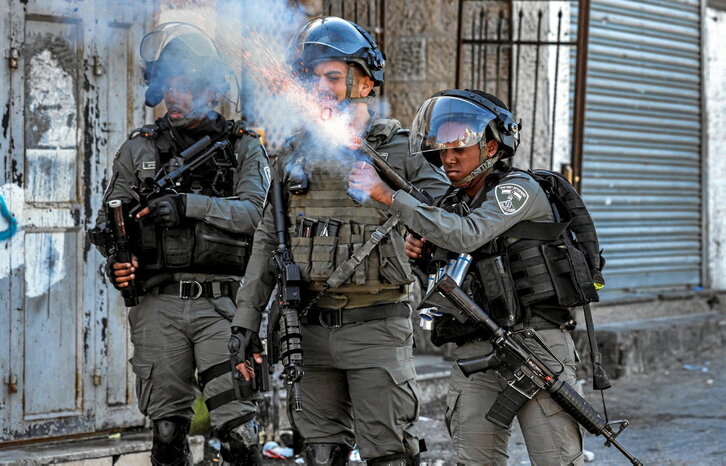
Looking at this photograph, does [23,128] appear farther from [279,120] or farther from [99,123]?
[279,120]

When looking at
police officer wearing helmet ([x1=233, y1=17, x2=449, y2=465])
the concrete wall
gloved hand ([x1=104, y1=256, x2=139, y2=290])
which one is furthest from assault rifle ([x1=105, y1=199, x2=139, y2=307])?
the concrete wall

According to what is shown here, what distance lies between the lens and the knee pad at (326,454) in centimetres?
418

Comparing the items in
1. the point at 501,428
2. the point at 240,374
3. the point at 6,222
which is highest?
the point at 6,222

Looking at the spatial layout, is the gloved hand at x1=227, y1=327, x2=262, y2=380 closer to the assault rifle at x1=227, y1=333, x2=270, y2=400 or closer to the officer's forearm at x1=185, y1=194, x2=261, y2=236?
the assault rifle at x1=227, y1=333, x2=270, y2=400

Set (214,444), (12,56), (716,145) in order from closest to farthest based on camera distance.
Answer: (12,56), (214,444), (716,145)

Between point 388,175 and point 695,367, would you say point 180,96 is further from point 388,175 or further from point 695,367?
point 695,367

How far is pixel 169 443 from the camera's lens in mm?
4824

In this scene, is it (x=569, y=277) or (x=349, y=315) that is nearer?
(x=569, y=277)

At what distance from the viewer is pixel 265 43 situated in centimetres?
518

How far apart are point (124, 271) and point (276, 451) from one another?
190cm

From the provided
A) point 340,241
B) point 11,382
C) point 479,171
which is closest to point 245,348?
point 340,241

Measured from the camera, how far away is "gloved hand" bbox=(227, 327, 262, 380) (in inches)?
166

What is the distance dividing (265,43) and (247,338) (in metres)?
1.67

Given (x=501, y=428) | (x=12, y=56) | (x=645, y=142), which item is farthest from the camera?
(x=645, y=142)
